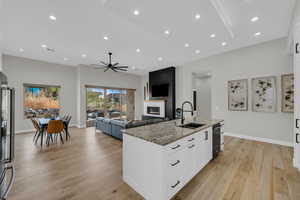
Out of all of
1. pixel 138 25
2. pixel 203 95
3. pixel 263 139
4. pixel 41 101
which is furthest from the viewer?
pixel 203 95

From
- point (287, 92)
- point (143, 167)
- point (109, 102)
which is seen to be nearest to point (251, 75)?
point (287, 92)

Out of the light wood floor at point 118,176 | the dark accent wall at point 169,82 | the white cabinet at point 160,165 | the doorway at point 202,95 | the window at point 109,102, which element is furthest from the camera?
the window at point 109,102

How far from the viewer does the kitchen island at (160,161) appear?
1.59 meters

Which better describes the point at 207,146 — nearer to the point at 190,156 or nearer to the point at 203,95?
the point at 190,156

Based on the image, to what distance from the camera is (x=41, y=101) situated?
6273 mm

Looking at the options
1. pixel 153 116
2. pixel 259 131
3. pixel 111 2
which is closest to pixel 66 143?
pixel 111 2

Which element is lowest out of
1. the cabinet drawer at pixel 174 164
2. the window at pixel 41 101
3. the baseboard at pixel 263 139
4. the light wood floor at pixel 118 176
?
the light wood floor at pixel 118 176

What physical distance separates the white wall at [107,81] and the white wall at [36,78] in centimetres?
72

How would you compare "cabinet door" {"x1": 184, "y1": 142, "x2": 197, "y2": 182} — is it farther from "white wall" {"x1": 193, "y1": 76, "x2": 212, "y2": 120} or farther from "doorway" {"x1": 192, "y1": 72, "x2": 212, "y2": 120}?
"white wall" {"x1": 193, "y1": 76, "x2": 212, "y2": 120}

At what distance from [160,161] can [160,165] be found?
51mm

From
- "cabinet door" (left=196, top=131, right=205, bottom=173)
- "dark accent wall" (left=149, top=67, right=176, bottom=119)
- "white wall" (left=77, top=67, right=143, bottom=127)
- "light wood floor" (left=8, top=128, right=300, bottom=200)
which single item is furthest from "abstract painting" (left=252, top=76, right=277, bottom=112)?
"white wall" (left=77, top=67, right=143, bottom=127)

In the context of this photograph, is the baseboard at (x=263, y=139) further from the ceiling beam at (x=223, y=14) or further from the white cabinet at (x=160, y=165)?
the ceiling beam at (x=223, y=14)

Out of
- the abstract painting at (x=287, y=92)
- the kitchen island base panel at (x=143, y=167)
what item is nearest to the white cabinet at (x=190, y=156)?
the kitchen island base panel at (x=143, y=167)

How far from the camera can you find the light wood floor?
192cm
